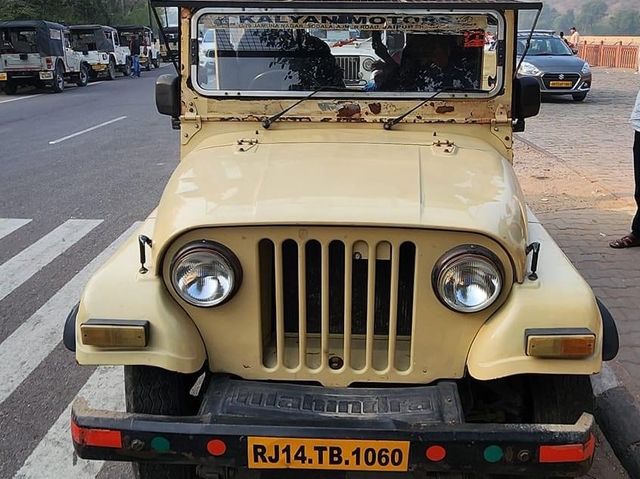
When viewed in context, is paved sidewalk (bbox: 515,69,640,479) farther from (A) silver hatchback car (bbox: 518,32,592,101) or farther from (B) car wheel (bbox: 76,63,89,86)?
(B) car wheel (bbox: 76,63,89,86)

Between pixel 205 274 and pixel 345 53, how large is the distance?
158 centimetres

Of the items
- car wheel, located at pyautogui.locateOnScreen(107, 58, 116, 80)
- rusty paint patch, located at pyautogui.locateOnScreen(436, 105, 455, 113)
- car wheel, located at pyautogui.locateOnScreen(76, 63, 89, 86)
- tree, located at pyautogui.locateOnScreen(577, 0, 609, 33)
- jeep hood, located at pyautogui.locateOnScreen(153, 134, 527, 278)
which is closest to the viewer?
jeep hood, located at pyautogui.locateOnScreen(153, 134, 527, 278)

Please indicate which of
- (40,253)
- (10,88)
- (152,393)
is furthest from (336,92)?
(10,88)

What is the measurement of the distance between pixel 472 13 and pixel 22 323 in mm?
3499

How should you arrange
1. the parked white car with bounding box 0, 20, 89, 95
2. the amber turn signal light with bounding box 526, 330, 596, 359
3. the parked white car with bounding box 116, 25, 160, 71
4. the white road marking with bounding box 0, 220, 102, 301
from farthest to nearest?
the parked white car with bounding box 116, 25, 160, 71
the parked white car with bounding box 0, 20, 89, 95
the white road marking with bounding box 0, 220, 102, 301
the amber turn signal light with bounding box 526, 330, 596, 359

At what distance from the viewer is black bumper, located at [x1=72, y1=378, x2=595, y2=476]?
234 centimetres

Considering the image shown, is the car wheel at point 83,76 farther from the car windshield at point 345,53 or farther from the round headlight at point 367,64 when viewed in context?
the round headlight at point 367,64

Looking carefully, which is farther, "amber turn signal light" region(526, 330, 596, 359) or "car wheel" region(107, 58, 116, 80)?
"car wheel" region(107, 58, 116, 80)

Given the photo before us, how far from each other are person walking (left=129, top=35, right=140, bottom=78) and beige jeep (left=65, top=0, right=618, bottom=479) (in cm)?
3195

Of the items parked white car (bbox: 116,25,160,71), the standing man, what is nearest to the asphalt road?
parked white car (bbox: 116,25,160,71)

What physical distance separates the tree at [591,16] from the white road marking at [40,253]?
313ft

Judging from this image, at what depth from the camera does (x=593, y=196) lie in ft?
26.3

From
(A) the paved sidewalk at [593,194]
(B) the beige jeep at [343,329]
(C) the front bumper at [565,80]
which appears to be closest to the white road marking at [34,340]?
(B) the beige jeep at [343,329]

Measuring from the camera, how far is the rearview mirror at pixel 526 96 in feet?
12.1
